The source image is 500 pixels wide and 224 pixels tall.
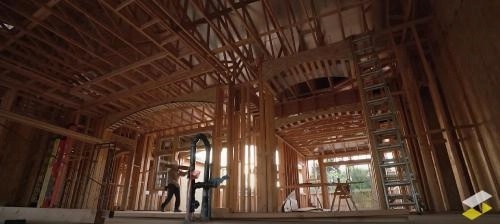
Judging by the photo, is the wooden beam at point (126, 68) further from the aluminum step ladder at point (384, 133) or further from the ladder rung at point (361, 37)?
the aluminum step ladder at point (384, 133)

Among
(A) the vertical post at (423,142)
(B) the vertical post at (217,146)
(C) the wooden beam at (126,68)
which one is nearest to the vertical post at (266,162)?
(B) the vertical post at (217,146)

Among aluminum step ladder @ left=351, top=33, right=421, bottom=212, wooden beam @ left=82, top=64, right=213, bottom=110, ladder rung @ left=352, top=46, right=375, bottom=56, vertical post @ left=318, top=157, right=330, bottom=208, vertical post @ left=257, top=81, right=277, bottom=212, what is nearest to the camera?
aluminum step ladder @ left=351, top=33, right=421, bottom=212

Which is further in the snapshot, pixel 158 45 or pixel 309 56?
pixel 309 56

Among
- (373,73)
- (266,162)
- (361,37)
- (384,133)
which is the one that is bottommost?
(266,162)

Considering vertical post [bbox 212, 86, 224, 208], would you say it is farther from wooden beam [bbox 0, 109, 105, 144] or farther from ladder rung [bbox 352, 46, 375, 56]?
wooden beam [bbox 0, 109, 105, 144]

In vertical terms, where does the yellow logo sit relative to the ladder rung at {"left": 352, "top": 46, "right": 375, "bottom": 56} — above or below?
below

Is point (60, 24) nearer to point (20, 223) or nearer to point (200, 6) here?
point (200, 6)

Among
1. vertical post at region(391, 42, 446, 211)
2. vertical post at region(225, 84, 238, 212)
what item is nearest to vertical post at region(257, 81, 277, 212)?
vertical post at region(225, 84, 238, 212)

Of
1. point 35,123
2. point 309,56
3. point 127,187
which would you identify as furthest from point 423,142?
point 127,187

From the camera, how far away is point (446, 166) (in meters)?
6.55

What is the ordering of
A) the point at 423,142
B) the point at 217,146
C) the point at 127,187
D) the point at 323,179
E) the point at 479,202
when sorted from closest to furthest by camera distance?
1. the point at 479,202
2. the point at 423,142
3. the point at 217,146
4. the point at 127,187
5. the point at 323,179

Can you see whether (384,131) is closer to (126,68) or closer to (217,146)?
(217,146)

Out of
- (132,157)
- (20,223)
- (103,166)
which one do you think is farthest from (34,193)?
(20,223)

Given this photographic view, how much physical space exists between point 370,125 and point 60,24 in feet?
26.8
